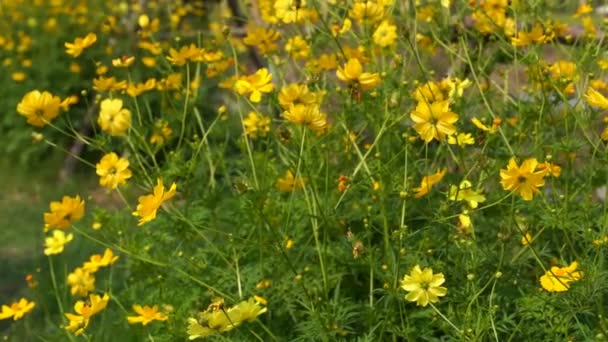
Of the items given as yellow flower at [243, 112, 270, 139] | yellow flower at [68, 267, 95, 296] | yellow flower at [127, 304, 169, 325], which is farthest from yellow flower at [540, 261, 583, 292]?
yellow flower at [68, 267, 95, 296]

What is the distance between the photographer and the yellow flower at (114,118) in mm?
1776

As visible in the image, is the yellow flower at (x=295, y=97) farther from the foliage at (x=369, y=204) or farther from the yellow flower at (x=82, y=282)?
the yellow flower at (x=82, y=282)

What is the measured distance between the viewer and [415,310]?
6.11 ft

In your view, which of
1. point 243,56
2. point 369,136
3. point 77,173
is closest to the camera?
point 369,136

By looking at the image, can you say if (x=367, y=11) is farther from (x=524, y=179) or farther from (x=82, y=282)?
(x=82, y=282)

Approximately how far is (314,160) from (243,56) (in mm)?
3455

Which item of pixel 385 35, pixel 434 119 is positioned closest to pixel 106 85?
pixel 385 35

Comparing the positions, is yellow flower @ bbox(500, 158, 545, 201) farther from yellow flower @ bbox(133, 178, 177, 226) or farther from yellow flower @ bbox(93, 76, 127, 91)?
yellow flower @ bbox(93, 76, 127, 91)

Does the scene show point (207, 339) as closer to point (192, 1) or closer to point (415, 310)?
point (415, 310)

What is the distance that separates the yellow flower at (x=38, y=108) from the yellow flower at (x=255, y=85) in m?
0.34

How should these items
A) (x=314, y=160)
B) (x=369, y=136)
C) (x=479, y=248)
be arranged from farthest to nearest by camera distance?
1. (x=369, y=136)
2. (x=314, y=160)
3. (x=479, y=248)

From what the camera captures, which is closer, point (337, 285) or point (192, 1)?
point (337, 285)

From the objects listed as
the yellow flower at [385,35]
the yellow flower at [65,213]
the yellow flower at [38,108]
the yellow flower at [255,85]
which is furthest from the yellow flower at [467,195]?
the yellow flower at [38,108]

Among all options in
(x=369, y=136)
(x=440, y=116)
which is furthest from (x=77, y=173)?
(x=440, y=116)
